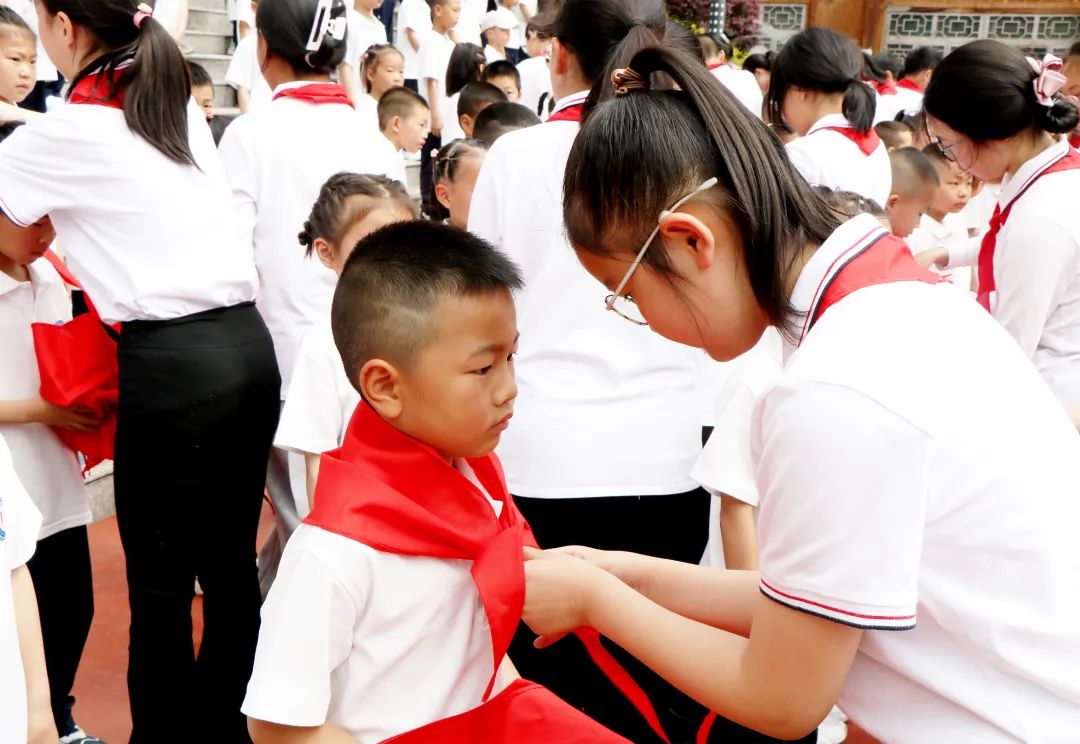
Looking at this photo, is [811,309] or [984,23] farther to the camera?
[984,23]

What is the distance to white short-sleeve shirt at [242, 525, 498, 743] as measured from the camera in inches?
48.5

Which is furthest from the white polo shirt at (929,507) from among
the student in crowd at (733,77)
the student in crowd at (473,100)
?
the student in crowd at (473,100)

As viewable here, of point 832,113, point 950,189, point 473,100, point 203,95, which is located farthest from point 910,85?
point 203,95

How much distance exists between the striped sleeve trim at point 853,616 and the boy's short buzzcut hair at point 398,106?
165 inches

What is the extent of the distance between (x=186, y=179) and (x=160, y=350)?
353 millimetres

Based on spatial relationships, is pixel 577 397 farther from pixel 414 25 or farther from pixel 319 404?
pixel 414 25

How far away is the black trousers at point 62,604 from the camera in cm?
226

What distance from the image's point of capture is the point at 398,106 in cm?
493

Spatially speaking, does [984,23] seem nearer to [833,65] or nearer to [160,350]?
[833,65]

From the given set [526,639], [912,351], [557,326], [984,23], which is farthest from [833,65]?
[984,23]

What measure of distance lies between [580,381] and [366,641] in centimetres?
79

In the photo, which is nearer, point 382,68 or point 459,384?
point 459,384

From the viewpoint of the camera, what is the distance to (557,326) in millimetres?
1976

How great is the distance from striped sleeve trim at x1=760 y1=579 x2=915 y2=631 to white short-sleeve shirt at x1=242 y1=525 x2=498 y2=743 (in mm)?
484
